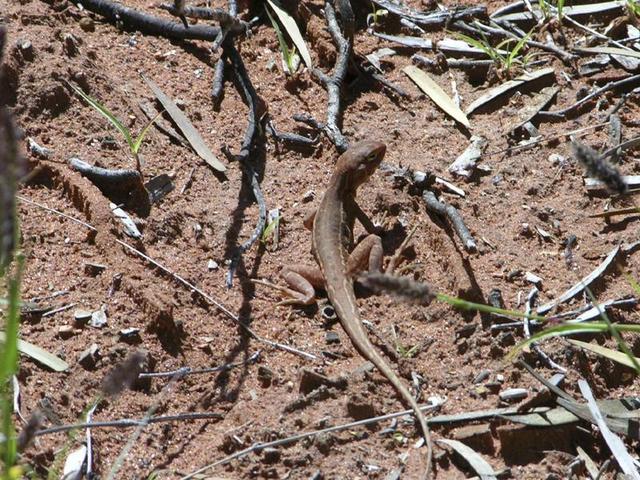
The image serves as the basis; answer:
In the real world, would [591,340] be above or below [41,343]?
below

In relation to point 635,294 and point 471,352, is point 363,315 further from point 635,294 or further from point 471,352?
point 635,294

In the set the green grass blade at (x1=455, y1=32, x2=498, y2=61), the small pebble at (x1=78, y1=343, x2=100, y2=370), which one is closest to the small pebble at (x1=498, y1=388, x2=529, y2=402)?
the small pebble at (x1=78, y1=343, x2=100, y2=370)

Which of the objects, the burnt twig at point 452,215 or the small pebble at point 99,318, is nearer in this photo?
the small pebble at point 99,318

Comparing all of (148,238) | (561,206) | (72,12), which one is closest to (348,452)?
(148,238)

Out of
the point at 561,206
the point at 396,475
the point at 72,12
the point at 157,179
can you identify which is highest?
the point at 72,12

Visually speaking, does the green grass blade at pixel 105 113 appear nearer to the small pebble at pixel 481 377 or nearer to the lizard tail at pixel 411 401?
the lizard tail at pixel 411 401

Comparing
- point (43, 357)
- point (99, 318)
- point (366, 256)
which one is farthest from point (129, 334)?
point (366, 256)

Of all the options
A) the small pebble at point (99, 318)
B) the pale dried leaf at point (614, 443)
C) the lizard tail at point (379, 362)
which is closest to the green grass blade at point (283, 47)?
the lizard tail at point (379, 362)
